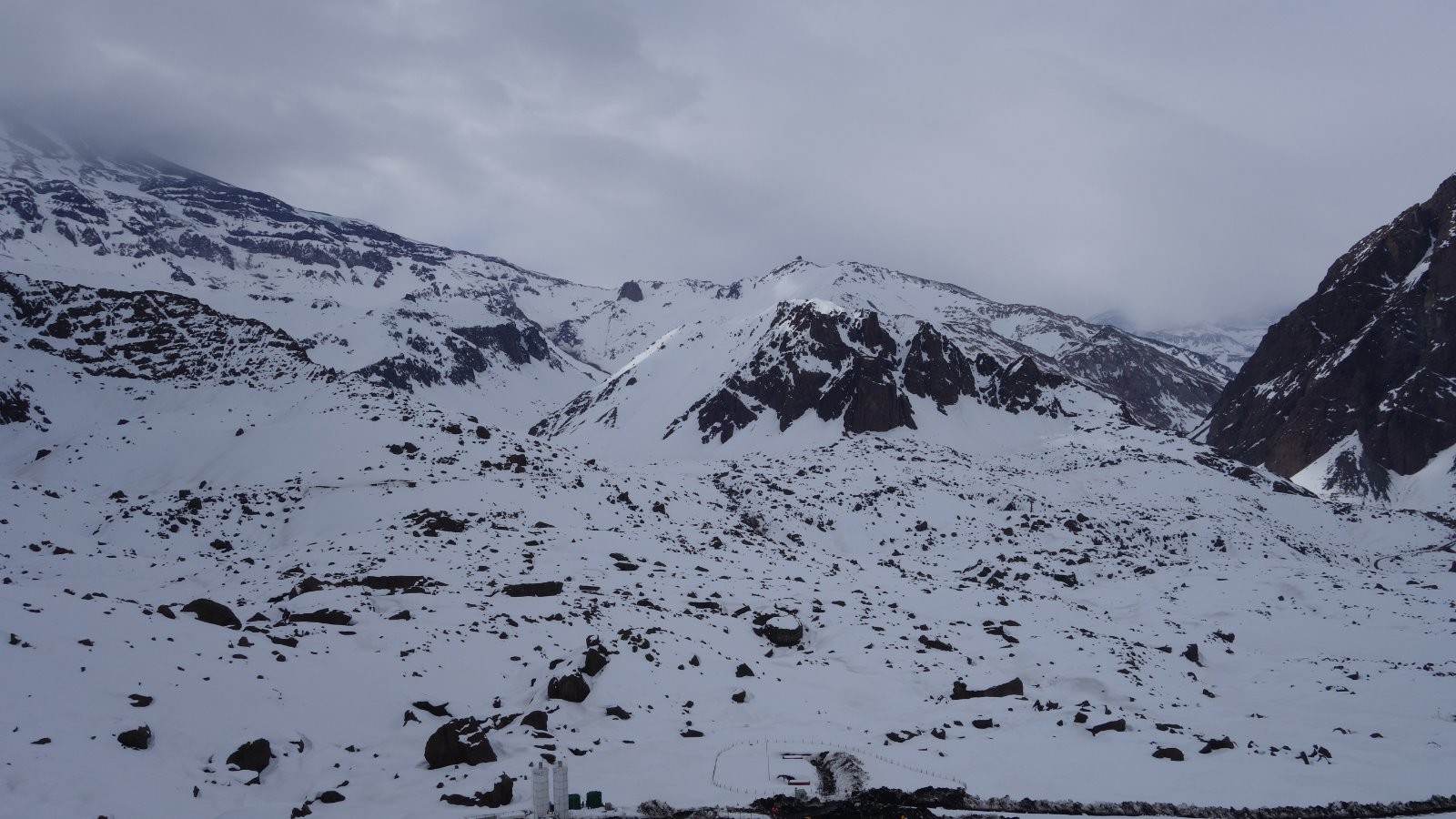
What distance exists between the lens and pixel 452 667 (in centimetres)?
2053

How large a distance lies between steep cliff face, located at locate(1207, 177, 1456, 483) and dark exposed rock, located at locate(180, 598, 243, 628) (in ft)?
382

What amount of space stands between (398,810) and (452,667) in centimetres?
713

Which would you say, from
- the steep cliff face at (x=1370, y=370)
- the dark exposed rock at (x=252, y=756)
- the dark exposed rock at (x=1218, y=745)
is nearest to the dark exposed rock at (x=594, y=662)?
the dark exposed rock at (x=252, y=756)

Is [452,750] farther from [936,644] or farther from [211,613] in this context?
[936,644]

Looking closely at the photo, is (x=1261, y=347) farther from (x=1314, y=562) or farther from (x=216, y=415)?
(x=216, y=415)

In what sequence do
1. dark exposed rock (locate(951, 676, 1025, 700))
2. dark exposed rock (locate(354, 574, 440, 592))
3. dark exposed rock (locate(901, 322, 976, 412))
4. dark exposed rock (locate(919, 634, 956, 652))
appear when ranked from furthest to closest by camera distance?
→ dark exposed rock (locate(901, 322, 976, 412)) < dark exposed rock (locate(919, 634, 956, 652)) < dark exposed rock (locate(354, 574, 440, 592)) < dark exposed rock (locate(951, 676, 1025, 700))

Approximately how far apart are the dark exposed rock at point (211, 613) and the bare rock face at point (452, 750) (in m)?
8.36

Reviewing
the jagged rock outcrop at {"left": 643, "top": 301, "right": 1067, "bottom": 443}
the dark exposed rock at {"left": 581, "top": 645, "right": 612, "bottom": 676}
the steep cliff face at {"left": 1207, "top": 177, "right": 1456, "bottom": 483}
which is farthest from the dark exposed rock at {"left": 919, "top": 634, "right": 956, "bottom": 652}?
the steep cliff face at {"left": 1207, "top": 177, "right": 1456, "bottom": 483}

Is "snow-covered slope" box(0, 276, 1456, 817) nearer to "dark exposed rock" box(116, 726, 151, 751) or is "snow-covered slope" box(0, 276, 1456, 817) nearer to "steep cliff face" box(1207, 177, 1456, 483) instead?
"dark exposed rock" box(116, 726, 151, 751)

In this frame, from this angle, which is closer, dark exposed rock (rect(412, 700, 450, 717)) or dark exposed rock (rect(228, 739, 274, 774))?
dark exposed rock (rect(228, 739, 274, 774))

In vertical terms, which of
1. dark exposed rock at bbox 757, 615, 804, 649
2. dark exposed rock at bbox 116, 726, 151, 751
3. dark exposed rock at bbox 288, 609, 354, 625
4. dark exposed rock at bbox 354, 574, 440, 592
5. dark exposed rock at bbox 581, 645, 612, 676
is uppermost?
dark exposed rock at bbox 354, 574, 440, 592

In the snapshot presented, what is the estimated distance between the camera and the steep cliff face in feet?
315

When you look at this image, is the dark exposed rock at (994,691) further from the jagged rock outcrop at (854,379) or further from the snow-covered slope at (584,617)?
the jagged rock outcrop at (854,379)

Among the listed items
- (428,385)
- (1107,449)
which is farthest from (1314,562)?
(428,385)
